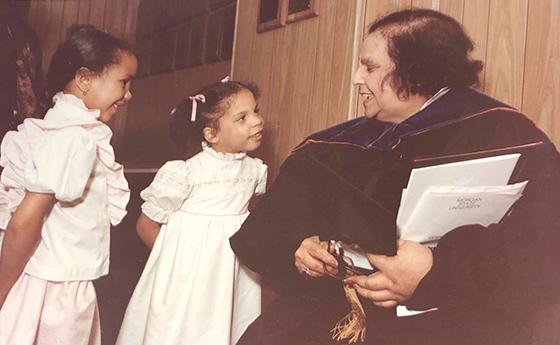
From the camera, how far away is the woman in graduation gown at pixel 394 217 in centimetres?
55

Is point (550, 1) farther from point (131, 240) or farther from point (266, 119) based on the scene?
point (131, 240)

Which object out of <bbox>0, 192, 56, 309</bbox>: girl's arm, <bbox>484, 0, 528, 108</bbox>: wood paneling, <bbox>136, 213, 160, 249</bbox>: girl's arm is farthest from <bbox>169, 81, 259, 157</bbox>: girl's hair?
<bbox>484, 0, 528, 108</bbox>: wood paneling

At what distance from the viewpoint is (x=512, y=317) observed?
55 centimetres

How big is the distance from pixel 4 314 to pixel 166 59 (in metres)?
0.42

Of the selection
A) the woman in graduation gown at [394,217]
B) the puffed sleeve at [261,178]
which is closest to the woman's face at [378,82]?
the woman in graduation gown at [394,217]

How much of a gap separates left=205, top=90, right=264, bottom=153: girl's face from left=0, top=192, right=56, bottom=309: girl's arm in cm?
25

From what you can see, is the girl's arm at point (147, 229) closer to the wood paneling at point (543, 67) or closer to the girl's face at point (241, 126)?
the girl's face at point (241, 126)

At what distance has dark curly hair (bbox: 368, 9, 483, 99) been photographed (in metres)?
0.64

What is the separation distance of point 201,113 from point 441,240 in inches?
16.5

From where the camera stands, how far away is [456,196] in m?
0.50

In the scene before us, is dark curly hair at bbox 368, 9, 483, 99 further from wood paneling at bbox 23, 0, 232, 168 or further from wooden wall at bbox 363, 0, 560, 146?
wood paneling at bbox 23, 0, 232, 168

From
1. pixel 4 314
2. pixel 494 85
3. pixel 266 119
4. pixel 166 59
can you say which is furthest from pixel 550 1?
pixel 4 314

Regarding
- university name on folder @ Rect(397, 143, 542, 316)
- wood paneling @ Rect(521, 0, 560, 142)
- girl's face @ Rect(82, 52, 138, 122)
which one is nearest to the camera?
university name on folder @ Rect(397, 143, 542, 316)

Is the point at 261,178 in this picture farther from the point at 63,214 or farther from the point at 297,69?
the point at 63,214
